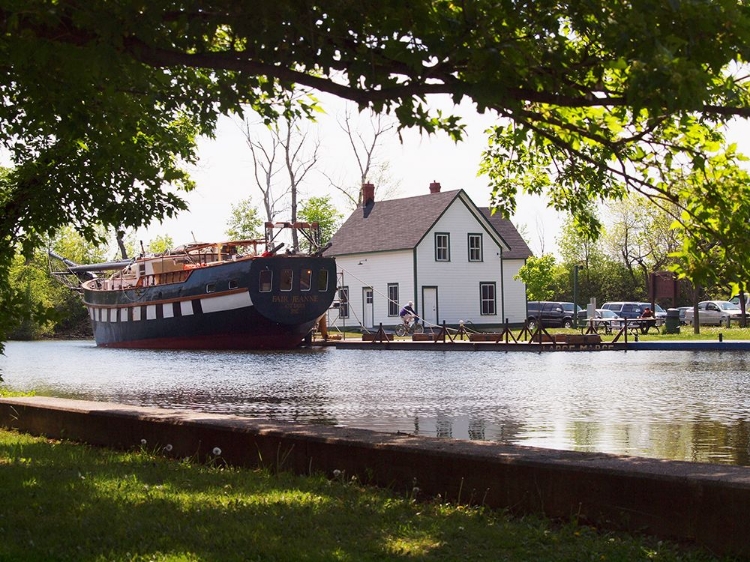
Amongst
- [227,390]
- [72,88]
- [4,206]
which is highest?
[72,88]

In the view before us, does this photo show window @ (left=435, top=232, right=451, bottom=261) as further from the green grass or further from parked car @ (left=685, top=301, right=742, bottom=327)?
the green grass

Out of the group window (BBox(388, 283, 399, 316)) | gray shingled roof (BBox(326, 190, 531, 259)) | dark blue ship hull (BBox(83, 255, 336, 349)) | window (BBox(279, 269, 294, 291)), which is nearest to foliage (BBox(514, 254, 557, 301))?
gray shingled roof (BBox(326, 190, 531, 259))

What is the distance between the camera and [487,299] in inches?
2280

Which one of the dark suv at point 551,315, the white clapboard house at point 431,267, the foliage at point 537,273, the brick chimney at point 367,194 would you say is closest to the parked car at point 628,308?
the dark suv at point 551,315

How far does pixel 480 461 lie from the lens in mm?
6219

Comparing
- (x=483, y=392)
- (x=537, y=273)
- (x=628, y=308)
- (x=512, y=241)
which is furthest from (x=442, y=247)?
(x=483, y=392)

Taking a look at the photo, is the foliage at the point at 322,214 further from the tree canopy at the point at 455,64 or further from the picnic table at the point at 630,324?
the tree canopy at the point at 455,64

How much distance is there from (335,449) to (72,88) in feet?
15.7

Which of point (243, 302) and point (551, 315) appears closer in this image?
point (243, 302)

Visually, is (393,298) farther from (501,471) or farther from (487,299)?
(501,471)

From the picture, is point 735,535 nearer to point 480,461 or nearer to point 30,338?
point 480,461

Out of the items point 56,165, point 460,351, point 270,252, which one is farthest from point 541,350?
point 56,165

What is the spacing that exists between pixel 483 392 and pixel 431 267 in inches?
1478

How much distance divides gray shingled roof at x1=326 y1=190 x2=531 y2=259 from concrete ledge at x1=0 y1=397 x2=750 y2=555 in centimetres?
4652
